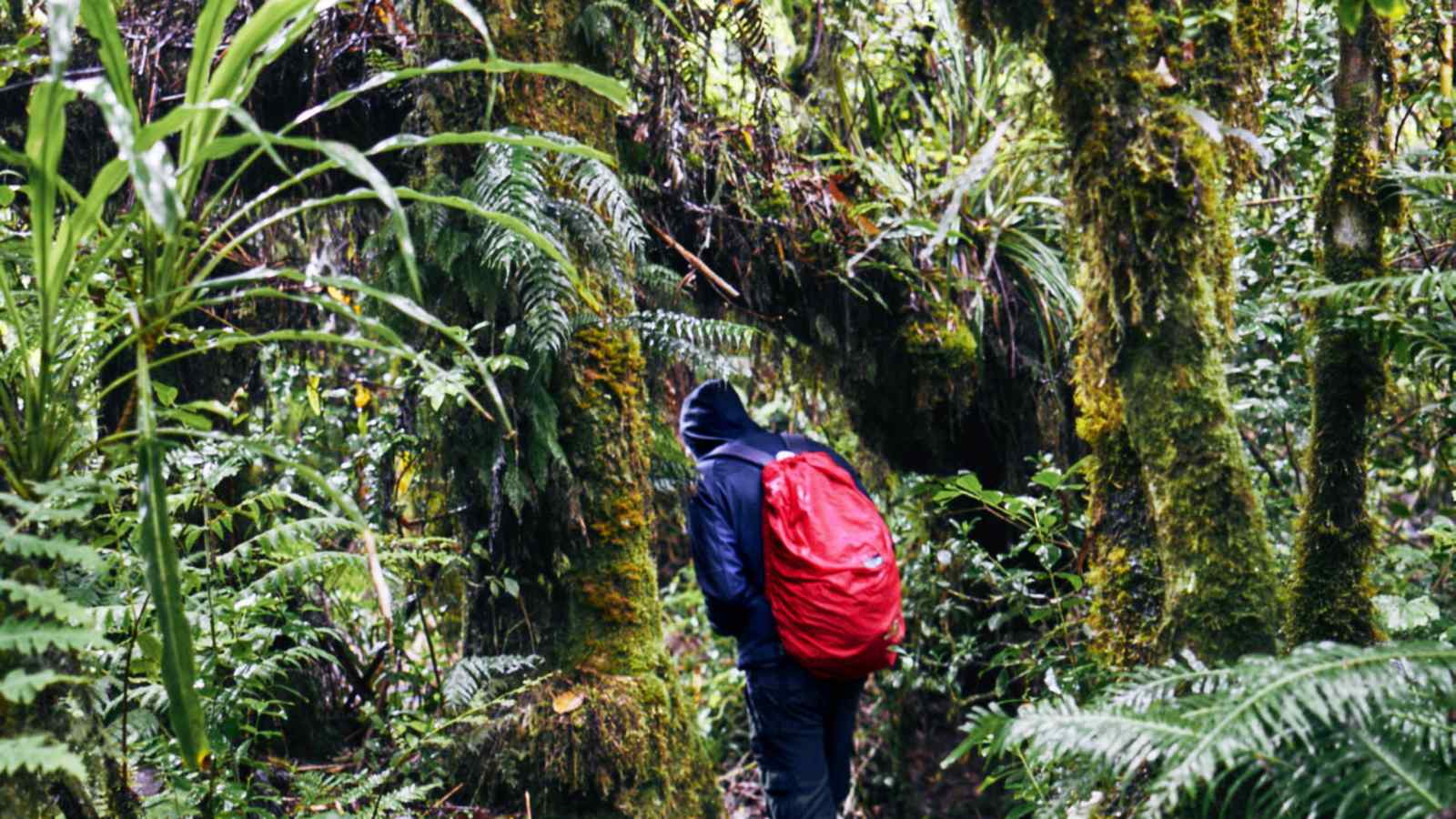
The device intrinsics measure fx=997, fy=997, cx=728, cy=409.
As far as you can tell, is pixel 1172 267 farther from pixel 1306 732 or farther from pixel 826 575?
pixel 826 575

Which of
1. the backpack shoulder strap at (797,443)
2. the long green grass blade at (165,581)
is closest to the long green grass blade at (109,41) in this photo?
the long green grass blade at (165,581)

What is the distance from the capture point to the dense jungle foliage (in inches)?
58.3

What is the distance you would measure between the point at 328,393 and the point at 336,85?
116cm

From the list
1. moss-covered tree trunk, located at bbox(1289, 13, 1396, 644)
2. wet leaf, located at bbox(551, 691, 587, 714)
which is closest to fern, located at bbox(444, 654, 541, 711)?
wet leaf, located at bbox(551, 691, 587, 714)

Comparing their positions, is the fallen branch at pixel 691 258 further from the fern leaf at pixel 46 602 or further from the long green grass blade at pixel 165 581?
the fern leaf at pixel 46 602

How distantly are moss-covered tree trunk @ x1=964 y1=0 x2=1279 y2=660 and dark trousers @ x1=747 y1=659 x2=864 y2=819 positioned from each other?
186 centimetres

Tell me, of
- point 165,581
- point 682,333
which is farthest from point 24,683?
point 682,333

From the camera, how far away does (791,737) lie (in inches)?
143

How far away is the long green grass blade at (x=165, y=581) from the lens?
1316 millimetres

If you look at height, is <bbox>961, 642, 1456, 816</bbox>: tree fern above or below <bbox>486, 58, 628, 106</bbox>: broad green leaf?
below

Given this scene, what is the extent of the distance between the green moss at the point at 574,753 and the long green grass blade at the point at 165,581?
4.24ft

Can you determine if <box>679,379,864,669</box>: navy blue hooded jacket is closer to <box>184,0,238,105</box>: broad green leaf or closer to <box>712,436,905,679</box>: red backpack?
<box>712,436,905,679</box>: red backpack

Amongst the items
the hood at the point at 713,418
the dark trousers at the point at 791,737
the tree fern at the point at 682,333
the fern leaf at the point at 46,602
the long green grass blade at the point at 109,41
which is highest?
the long green grass blade at the point at 109,41

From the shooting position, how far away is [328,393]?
3.89 meters
